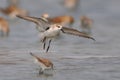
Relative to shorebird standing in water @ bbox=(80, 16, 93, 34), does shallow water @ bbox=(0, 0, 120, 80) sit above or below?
below

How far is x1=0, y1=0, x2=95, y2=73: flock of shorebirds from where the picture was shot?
11.0 m

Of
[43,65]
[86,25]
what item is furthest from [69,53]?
[86,25]

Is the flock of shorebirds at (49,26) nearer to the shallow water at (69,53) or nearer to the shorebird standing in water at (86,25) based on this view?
the shorebird standing in water at (86,25)

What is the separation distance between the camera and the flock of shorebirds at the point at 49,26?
11.0 m

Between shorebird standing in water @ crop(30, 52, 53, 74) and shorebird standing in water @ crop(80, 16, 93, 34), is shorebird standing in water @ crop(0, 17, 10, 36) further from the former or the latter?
shorebird standing in water @ crop(30, 52, 53, 74)

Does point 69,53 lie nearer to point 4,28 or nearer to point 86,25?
point 4,28

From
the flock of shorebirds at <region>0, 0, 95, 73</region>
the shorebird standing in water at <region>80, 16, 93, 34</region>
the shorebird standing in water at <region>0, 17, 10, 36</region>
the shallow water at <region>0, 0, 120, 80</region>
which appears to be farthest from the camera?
the shorebird standing in water at <region>80, 16, 93, 34</region>

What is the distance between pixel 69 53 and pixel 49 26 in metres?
1.42

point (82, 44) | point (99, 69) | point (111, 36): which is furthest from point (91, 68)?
point (111, 36)

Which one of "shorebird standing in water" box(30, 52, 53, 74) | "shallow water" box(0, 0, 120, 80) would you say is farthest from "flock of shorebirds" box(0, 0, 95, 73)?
"shallow water" box(0, 0, 120, 80)

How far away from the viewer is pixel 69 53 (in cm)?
1280

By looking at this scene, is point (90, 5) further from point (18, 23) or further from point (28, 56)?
point (28, 56)

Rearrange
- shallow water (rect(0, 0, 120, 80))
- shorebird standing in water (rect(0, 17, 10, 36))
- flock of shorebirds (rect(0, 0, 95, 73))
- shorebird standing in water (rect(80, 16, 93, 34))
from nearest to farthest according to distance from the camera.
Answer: shallow water (rect(0, 0, 120, 80)) → flock of shorebirds (rect(0, 0, 95, 73)) → shorebird standing in water (rect(0, 17, 10, 36)) → shorebird standing in water (rect(80, 16, 93, 34))

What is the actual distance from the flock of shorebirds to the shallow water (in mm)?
227
